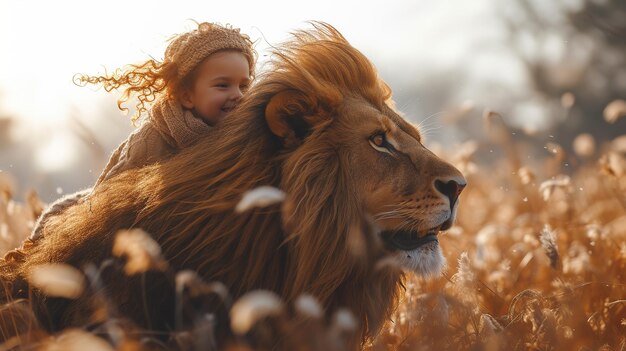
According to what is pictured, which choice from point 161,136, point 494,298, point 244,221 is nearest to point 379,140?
point 244,221

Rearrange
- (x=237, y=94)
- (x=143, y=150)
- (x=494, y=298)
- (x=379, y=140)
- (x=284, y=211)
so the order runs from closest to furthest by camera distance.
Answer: (x=284, y=211) → (x=379, y=140) → (x=143, y=150) → (x=237, y=94) → (x=494, y=298)

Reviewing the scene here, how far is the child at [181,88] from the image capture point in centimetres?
368

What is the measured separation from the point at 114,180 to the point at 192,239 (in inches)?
19.6

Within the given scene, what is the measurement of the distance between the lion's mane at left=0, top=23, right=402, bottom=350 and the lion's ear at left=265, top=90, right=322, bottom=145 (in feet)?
0.05

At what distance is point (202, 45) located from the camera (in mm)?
3953

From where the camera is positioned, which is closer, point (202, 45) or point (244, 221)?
point (244, 221)

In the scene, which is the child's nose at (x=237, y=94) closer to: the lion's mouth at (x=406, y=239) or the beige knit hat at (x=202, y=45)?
the beige knit hat at (x=202, y=45)

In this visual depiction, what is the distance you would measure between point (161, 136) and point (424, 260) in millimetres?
1230

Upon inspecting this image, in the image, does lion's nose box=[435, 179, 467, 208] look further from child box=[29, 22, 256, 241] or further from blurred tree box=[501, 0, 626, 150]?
blurred tree box=[501, 0, 626, 150]

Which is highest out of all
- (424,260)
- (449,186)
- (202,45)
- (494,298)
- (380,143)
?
(202,45)

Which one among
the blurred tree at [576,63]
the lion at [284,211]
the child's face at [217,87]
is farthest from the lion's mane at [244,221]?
the blurred tree at [576,63]

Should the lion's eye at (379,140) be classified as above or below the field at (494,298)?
above

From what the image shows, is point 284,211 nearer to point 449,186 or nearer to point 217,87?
point 449,186

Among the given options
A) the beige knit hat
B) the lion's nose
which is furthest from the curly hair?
the lion's nose
